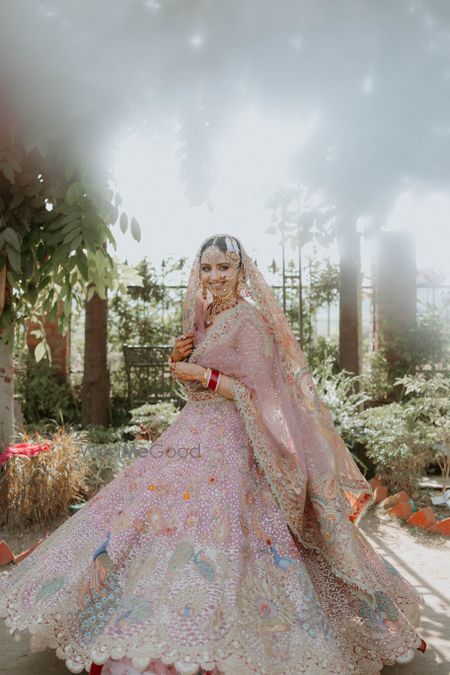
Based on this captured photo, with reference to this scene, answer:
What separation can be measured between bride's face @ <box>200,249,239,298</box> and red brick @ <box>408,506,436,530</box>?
9.68ft

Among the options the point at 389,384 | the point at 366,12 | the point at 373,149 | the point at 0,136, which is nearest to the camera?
the point at 366,12

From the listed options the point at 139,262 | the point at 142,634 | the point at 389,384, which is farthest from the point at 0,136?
the point at 389,384

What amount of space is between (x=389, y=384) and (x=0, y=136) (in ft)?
18.3

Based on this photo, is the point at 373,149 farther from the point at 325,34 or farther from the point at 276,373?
the point at 276,373

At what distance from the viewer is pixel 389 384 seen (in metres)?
8.32

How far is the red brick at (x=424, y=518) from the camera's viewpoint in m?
5.10

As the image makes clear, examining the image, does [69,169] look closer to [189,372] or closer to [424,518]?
[189,372]

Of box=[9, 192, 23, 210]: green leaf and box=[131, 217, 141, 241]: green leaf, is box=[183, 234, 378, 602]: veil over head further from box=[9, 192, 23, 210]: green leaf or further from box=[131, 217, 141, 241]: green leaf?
box=[9, 192, 23, 210]: green leaf

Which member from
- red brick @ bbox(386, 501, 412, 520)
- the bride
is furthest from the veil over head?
red brick @ bbox(386, 501, 412, 520)

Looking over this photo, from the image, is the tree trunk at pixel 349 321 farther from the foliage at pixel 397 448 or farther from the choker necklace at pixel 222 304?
the choker necklace at pixel 222 304

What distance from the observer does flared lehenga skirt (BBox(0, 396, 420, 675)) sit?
2260 mm

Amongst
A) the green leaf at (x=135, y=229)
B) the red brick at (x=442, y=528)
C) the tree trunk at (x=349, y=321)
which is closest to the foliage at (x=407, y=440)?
the red brick at (x=442, y=528)

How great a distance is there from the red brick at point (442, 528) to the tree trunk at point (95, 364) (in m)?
3.53

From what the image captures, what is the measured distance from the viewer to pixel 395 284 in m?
8.86
